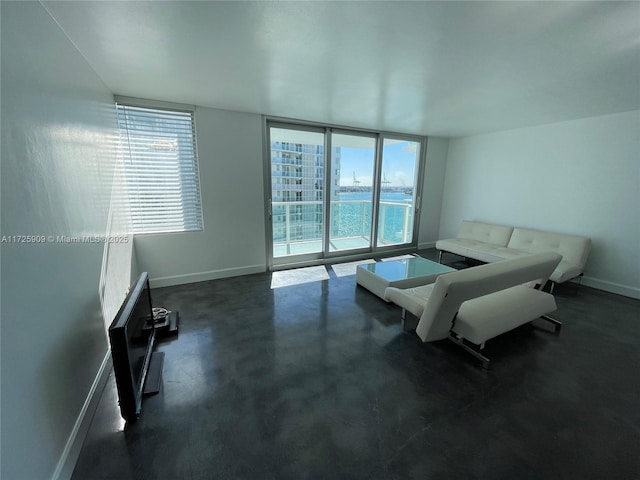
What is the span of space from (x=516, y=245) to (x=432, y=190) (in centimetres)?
191

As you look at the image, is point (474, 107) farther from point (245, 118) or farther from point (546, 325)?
point (245, 118)

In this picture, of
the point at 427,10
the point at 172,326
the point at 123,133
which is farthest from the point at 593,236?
the point at 123,133

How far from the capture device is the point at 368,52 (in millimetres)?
1749

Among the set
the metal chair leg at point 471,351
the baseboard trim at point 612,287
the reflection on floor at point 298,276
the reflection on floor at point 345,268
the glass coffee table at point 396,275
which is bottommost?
the reflection on floor at point 298,276

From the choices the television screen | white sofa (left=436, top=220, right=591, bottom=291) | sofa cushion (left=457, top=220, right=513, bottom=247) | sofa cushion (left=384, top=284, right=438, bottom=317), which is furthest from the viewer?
sofa cushion (left=457, top=220, right=513, bottom=247)

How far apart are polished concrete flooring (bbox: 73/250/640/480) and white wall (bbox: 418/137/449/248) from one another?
10.0ft

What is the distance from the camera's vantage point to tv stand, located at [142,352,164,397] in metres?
1.66

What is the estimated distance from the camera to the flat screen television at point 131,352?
1.33 m

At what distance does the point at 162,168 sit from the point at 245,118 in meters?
1.26

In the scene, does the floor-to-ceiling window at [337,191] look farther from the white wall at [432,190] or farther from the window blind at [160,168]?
the window blind at [160,168]

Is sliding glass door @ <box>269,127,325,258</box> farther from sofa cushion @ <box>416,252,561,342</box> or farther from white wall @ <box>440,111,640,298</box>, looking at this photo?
white wall @ <box>440,111,640,298</box>

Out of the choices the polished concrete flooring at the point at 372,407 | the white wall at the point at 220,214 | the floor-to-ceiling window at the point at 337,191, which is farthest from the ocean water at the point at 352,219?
the polished concrete flooring at the point at 372,407

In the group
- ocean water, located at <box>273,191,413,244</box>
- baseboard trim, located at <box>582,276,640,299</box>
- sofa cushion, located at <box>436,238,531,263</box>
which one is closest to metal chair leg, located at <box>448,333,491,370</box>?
sofa cushion, located at <box>436,238,531,263</box>

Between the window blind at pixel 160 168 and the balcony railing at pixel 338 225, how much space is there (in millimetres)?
1240
